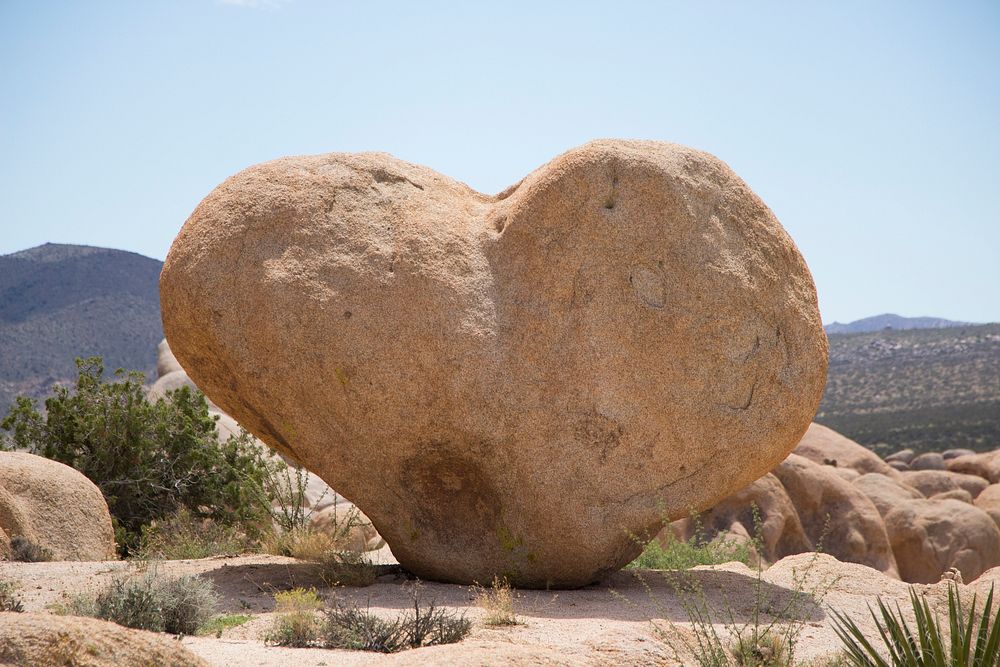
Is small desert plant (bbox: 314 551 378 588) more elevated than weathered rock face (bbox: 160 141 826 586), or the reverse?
weathered rock face (bbox: 160 141 826 586)

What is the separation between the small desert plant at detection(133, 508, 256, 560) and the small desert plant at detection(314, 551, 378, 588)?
7.38 feet

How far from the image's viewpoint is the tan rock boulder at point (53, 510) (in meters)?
10.5

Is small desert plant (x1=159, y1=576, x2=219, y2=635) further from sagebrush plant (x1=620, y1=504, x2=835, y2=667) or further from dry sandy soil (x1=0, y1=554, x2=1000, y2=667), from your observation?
sagebrush plant (x1=620, y1=504, x2=835, y2=667)

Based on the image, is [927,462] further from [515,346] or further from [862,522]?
[515,346]

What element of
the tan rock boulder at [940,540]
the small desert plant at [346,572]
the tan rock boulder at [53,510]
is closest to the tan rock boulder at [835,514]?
the tan rock boulder at [940,540]

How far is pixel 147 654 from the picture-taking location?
4.36 metres

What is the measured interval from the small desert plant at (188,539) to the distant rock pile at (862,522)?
233 inches

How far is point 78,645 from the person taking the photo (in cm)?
417

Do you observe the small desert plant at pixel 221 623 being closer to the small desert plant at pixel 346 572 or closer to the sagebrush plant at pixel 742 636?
the small desert plant at pixel 346 572

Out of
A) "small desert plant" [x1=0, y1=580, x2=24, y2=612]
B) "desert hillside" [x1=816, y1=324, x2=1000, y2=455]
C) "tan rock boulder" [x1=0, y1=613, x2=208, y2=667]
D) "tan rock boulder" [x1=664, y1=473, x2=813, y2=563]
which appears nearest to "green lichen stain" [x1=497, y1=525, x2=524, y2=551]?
"small desert plant" [x1=0, y1=580, x2=24, y2=612]

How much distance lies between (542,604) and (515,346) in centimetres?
199

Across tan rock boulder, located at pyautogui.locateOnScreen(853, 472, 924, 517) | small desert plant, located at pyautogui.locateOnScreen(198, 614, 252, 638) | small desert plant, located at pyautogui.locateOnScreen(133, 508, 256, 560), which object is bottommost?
tan rock boulder, located at pyautogui.locateOnScreen(853, 472, 924, 517)

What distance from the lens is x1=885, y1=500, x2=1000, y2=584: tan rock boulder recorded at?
57.5 feet

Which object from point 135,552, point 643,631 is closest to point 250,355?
point 643,631
